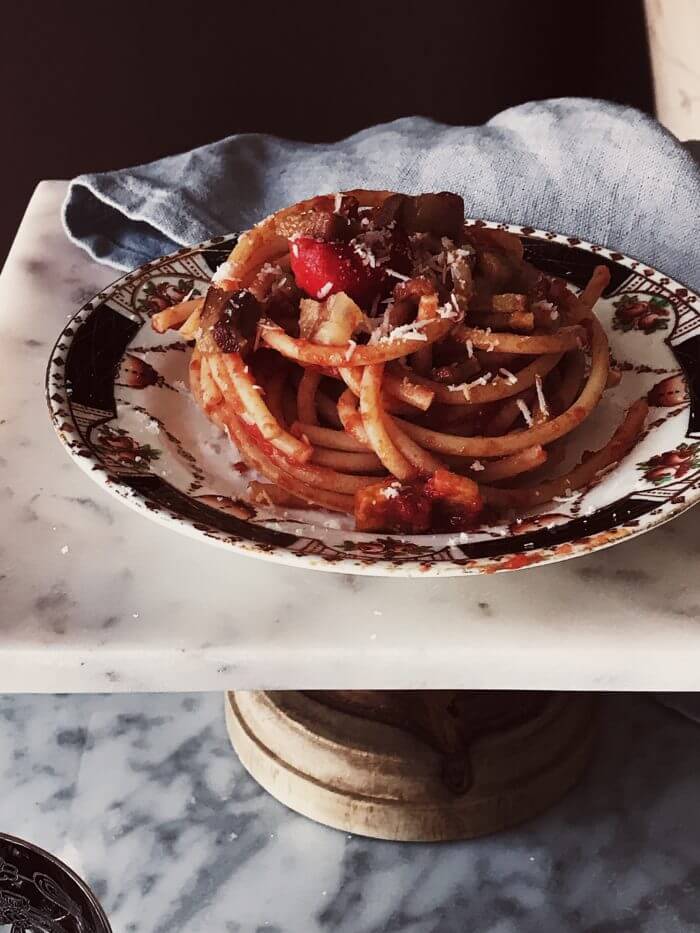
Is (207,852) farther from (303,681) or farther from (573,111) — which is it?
(573,111)

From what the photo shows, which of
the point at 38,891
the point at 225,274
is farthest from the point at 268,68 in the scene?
the point at 38,891

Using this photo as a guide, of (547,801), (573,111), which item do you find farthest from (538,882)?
(573,111)

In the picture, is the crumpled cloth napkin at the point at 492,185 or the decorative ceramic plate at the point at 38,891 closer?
the decorative ceramic plate at the point at 38,891

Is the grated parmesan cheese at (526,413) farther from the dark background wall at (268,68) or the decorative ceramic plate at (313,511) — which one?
the dark background wall at (268,68)

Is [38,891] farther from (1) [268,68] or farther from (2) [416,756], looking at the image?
(1) [268,68]

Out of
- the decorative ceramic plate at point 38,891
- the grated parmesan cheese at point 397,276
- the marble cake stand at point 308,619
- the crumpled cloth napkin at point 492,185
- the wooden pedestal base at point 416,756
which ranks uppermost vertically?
the grated parmesan cheese at point 397,276

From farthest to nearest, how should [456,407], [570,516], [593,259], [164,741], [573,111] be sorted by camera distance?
1. [573,111]
2. [164,741]
3. [593,259]
4. [456,407]
5. [570,516]

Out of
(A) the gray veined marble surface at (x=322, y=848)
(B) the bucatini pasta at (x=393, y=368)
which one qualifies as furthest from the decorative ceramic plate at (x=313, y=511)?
(A) the gray veined marble surface at (x=322, y=848)
